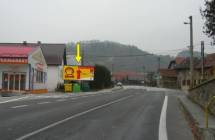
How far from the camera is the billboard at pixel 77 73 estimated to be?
68.8 meters

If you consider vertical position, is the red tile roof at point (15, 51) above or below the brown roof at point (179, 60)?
below

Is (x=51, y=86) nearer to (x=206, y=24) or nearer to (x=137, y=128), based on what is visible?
(x=206, y=24)

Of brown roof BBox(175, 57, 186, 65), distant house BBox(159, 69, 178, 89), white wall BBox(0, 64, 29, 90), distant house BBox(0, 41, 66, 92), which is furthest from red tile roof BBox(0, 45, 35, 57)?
distant house BBox(159, 69, 178, 89)

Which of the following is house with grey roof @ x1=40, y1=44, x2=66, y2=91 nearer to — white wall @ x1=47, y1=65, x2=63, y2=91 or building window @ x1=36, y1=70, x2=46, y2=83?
white wall @ x1=47, y1=65, x2=63, y2=91

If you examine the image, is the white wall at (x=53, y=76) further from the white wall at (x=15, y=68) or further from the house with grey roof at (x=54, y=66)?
the white wall at (x=15, y=68)

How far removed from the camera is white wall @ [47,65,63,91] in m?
68.4

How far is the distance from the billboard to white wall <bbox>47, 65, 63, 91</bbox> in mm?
1109

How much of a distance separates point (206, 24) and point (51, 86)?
48662 millimetres

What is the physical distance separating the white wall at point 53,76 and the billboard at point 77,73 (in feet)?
3.64

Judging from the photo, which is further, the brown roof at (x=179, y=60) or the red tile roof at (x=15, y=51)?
the brown roof at (x=179, y=60)

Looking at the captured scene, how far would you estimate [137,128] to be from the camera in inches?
593

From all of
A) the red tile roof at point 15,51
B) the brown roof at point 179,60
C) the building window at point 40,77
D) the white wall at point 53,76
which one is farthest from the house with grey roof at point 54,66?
the brown roof at point 179,60

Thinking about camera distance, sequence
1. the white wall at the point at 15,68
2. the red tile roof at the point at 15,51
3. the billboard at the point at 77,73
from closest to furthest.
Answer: the red tile roof at the point at 15,51 → the white wall at the point at 15,68 → the billboard at the point at 77,73

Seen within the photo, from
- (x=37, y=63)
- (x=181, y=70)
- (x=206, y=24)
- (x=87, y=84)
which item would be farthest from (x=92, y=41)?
(x=206, y=24)
